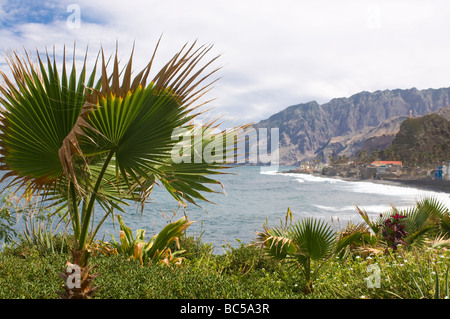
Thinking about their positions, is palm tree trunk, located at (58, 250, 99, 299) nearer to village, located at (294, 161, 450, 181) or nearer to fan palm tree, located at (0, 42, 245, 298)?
fan palm tree, located at (0, 42, 245, 298)

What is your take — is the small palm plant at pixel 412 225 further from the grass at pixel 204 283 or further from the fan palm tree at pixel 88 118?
the fan palm tree at pixel 88 118

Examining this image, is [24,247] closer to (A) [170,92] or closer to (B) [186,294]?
(B) [186,294]

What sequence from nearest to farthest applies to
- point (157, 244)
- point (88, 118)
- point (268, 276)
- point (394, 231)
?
point (88, 118) → point (268, 276) → point (157, 244) → point (394, 231)

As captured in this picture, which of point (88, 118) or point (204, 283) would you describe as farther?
point (204, 283)

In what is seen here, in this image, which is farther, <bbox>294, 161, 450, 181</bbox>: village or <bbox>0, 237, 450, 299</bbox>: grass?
<bbox>294, 161, 450, 181</bbox>: village

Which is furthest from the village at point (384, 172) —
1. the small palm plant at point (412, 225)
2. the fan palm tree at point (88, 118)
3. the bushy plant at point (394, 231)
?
the fan palm tree at point (88, 118)

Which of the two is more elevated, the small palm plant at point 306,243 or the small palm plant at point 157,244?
the small palm plant at point 306,243

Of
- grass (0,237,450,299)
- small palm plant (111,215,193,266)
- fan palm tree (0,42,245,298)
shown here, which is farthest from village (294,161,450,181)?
fan palm tree (0,42,245,298)

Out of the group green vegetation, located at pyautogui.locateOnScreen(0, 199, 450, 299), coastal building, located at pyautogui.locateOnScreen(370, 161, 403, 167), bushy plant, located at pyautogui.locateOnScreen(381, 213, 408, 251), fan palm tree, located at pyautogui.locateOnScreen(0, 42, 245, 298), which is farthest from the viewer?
coastal building, located at pyautogui.locateOnScreen(370, 161, 403, 167)

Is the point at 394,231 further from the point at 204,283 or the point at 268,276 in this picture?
the point at 204,283

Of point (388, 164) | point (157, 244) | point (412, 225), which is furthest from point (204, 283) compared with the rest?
point (388, 164)

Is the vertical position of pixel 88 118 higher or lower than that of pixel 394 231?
higher

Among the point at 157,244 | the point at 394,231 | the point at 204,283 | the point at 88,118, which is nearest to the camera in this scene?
the point at 88,118
